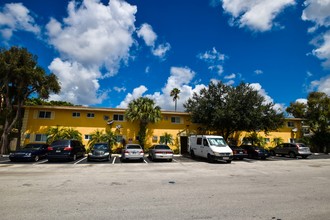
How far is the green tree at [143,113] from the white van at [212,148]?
618cm

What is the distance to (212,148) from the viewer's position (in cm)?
1609

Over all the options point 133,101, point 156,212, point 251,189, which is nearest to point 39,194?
point 156,212

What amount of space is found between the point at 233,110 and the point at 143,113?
10427mm

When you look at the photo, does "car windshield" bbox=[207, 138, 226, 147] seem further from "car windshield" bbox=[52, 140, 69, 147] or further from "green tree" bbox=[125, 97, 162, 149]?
"car windshield" bbox=[52, 140, 69, 147]

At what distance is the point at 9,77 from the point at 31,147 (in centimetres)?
876

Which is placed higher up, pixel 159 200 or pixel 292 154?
pixel 292 154

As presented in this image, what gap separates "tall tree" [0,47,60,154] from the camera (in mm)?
19594

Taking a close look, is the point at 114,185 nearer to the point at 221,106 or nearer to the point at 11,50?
the point at 221,106

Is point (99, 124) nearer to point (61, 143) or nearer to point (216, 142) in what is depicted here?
point (61, 143)

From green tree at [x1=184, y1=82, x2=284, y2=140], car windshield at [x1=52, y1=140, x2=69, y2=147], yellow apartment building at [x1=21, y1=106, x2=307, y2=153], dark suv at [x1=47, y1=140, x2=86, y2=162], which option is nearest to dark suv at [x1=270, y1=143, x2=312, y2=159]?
green tree at [x1=184, y1=82, x2=284, y2=140]

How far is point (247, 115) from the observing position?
22766 mm

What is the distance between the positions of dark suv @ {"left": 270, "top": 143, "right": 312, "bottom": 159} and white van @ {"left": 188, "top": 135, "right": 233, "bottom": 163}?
9289mm

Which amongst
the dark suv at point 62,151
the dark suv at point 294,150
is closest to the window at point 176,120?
the dark suv at point 294,150

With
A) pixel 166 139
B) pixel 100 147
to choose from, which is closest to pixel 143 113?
pixel 166 139
